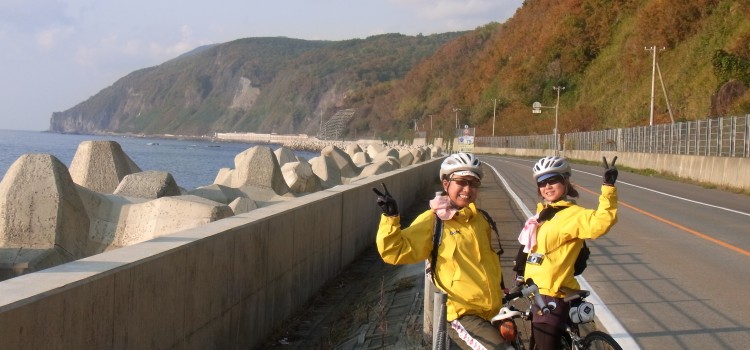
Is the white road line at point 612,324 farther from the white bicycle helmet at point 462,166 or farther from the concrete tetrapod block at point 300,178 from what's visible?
the concrete tetrapod block at point 300,178

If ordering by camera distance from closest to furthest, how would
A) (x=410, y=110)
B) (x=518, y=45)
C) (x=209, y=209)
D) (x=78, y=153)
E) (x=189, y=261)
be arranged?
1. (x=189, y=261)
2. (x=209, y=209)
3. (x=78, y=153)
4. (x=518, y=45)
5. (x=410, y=110)

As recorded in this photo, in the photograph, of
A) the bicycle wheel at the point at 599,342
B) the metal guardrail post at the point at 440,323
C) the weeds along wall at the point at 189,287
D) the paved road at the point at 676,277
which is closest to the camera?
the metal guardrail post at the point at 440,323

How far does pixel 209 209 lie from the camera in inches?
453

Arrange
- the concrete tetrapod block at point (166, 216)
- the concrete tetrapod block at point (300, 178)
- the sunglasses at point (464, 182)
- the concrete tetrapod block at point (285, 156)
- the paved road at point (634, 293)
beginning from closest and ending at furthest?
the sunglasses at point (464, 182)
the paved road at point (634, 293)
the concrete tetrapod block at point (166, 216)
the concrete tetrapod block at point (300, 178)
the concrete tetrapod block at point (285, 156)

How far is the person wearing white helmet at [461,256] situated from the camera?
15.7 ft

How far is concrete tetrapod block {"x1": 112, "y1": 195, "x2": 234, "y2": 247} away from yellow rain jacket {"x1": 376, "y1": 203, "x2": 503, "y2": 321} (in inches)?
256

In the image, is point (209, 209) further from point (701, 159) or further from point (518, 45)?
point (518, 45)

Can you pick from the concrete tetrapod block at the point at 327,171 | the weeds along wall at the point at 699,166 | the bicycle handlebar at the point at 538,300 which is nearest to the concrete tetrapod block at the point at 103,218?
the bicycle handlebar at the point at 538,300

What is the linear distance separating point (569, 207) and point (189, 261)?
2.64 meters

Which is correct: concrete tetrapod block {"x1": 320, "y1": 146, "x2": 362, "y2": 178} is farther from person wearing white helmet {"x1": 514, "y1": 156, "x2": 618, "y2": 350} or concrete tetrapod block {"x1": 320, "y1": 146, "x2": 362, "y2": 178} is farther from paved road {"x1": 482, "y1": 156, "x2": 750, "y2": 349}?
person wearing white helmet {"x1": 514, "y1": 156, "x2": 618, "y2": 350}

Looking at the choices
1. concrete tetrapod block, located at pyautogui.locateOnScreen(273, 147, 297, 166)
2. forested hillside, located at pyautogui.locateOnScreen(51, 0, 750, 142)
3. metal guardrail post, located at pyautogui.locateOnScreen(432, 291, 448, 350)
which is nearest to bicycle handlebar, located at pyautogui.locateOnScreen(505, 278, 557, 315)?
metal guardrail post, located at pyautogui.locateOnScreen(432, 291, 448, 350)

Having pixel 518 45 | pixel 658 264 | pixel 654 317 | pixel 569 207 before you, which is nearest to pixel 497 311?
pixel 569 207

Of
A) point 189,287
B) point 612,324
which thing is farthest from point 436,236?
point 612,324

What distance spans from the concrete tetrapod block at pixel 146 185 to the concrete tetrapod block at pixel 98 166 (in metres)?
2.30
